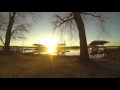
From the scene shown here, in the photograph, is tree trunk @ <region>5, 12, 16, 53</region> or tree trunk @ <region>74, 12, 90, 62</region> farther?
tree trunk @ <region>5, 12, 16, 53</region>

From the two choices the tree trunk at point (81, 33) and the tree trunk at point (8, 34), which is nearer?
the tree trunk at point (81, 33)

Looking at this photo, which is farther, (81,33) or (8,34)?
(8,34)

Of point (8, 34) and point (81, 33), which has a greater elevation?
point (8, 34)
